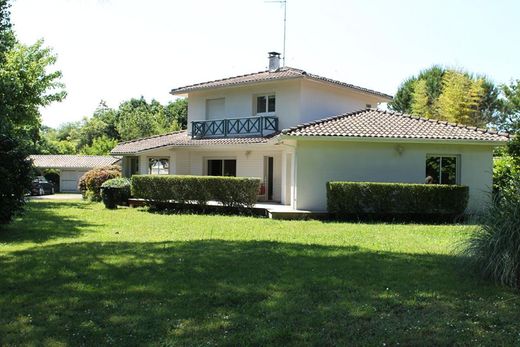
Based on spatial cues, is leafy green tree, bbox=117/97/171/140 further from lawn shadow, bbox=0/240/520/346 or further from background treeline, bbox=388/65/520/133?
lawn shadow, bbox=0/240/520/346

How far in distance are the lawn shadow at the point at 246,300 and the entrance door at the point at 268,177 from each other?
1510cm

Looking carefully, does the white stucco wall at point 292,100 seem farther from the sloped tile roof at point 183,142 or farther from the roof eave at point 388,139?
the roof eave at point 388,139

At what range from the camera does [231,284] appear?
22.8 feet

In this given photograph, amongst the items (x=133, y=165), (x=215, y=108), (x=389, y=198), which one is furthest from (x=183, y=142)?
(x=389, y=198)

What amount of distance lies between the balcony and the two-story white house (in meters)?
0.05

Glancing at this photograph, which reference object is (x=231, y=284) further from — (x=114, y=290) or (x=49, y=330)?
(x=49, y=330)

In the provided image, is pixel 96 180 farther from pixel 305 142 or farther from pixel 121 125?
pixel 121 125

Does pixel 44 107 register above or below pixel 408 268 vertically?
above

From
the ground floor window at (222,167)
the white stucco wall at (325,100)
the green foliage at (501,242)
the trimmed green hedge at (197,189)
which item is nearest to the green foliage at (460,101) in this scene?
the white stucco wall at (325,100)

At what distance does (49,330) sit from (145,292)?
1.53 m

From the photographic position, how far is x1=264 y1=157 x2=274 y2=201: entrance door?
2434cm

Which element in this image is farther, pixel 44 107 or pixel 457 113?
pixel 457 113

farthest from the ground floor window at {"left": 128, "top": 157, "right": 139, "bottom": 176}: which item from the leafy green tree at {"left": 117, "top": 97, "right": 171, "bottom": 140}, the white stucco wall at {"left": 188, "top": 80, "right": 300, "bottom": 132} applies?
the leafy green tree at {"left": 117, "top": 97, "right": 171, "bottom": 140}

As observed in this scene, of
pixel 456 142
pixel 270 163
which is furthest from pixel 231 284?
pixel 270 163
